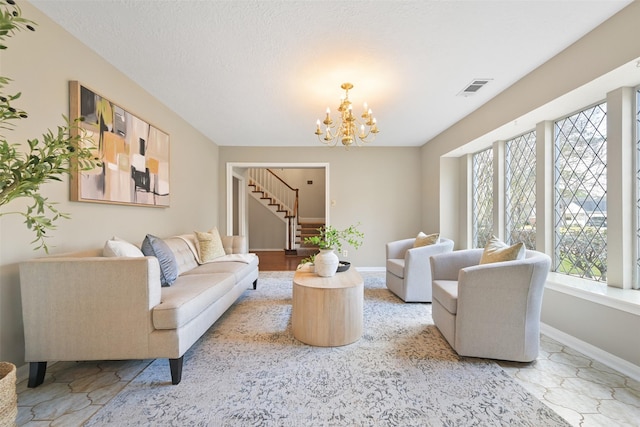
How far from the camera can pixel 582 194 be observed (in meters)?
2.52

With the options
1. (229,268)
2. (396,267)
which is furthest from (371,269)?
(229,268)

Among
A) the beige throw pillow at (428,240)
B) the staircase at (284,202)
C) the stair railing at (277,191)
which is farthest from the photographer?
the stair railing at (277,191)

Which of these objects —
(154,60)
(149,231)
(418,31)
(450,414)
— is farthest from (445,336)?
(154,60)

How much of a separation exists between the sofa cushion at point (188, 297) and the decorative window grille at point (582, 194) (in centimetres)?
333

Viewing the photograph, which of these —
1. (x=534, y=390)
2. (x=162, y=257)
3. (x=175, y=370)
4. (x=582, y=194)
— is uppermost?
(x=582, y=194)

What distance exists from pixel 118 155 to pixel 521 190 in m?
4.43

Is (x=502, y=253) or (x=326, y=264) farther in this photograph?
(x=326, y=264)

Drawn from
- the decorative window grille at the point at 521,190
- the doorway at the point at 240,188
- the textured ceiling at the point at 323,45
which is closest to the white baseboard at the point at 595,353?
the decorative window grille at the point at 521,190

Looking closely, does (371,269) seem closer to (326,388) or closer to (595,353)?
(595,353)

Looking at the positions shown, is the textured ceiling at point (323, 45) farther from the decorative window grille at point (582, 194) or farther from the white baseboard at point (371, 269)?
the white baseboard at point (371, 269)

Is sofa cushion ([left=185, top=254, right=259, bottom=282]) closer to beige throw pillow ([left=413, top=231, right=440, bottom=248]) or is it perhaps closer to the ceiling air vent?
beige throw pillow ([left=413, top=231, right=440, bottom=248])

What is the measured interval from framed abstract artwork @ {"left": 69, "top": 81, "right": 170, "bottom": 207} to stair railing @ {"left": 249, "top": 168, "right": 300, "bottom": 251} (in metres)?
5.16

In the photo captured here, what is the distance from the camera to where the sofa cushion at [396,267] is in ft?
11.3

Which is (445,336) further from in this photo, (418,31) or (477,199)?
(477,199)
